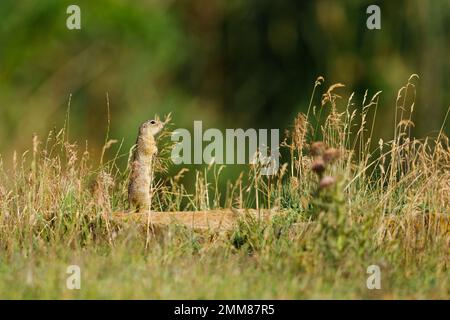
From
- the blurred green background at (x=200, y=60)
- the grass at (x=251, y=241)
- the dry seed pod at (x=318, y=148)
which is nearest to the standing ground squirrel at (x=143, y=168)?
the grass at (x=251, y=241)

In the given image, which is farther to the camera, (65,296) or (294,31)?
(294,31)

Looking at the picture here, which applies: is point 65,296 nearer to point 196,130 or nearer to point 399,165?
point 399,165

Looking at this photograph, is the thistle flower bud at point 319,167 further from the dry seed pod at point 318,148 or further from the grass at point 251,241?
the dry seed pod at point 318,148

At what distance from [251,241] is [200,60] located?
394 inches

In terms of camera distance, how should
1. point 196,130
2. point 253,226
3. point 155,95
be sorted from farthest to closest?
point 155,95
point 196,130
point 253,226

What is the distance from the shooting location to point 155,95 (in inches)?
698

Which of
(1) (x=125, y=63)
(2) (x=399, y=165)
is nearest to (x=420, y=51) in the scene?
(1) (x=125, y=63)

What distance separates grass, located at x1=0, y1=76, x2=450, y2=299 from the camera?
23.4ft

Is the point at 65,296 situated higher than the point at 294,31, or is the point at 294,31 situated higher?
the point at 294,31

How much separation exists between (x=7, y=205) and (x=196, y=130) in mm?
6583

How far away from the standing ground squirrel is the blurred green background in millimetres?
6581

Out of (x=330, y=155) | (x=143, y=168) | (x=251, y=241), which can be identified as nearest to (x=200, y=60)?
(x=143, y=168)

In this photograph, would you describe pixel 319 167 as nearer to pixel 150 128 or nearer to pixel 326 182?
pixel 326 182
